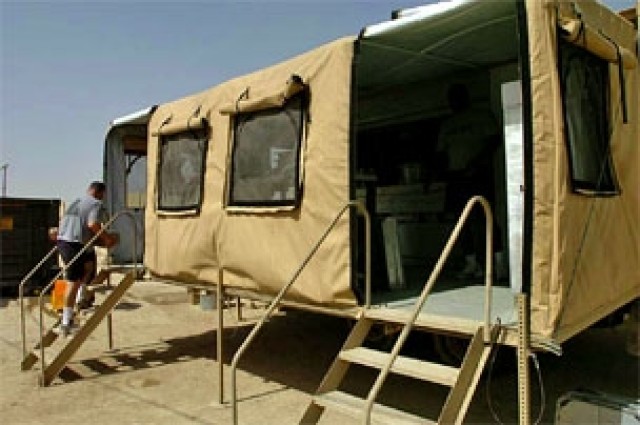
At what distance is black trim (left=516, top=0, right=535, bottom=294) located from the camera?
138 inches

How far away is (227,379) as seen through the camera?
5.95 m

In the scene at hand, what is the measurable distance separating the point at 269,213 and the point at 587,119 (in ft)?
8.95

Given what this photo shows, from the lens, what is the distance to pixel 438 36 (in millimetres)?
5117

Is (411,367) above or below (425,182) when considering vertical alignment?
below

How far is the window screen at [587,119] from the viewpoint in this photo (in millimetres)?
3814

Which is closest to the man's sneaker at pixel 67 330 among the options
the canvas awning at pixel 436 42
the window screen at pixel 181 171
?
the window screen at pixel 181 171

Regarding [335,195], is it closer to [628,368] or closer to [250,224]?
[250,224]

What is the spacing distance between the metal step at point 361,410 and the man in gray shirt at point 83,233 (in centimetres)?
403

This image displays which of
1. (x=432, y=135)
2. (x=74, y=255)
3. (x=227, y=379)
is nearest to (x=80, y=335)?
(x=74, y=255)

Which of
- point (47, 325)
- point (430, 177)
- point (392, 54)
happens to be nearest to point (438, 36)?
point (392, 54)

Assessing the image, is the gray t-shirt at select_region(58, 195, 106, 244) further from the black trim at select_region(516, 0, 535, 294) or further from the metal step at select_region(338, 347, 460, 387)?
the black trim at select_region(516, 0, 535, 294)

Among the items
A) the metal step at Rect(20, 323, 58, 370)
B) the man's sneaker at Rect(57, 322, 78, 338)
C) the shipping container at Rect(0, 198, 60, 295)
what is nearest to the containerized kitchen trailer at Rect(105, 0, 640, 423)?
the man's sneaker at Rect(57, 322, 78, 338)

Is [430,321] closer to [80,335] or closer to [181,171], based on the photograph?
[181,171]

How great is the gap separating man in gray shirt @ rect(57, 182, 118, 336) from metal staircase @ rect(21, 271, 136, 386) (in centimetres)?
44
